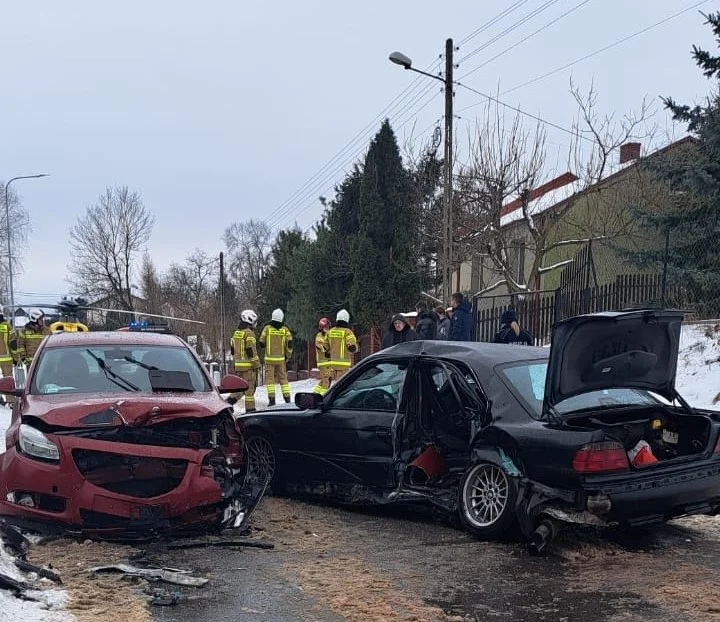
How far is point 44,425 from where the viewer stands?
571 cm

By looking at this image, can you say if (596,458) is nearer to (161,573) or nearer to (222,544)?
(222,544)

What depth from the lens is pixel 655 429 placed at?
19.7ft

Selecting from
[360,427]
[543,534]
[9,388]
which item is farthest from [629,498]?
[9,388]

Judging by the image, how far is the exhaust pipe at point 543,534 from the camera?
17.5 feet

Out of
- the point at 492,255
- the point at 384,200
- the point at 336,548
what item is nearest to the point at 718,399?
the point at 336,548

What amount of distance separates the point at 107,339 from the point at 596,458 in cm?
436

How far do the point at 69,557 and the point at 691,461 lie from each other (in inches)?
163

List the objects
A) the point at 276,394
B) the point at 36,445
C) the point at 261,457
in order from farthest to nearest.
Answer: the point at 276,394 < the point at 261,457 < the point at 36,445

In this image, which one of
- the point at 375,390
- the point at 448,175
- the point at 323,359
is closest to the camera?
the point at 375,390

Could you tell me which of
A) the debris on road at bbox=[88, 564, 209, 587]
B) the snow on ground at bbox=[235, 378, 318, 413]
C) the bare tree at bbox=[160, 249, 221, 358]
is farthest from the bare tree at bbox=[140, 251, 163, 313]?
the debris on road at bbox=[88, 564, 209, 587]

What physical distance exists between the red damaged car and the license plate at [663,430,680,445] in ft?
9.93

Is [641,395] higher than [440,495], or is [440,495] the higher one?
[641,395]

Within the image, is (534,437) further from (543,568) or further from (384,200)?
(384,200)

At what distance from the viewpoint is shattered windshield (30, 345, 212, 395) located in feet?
21.9
